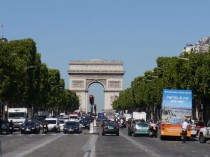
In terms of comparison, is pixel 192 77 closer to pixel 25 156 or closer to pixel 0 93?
pixel 0 93

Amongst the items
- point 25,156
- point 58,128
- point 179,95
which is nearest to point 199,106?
point 58,128

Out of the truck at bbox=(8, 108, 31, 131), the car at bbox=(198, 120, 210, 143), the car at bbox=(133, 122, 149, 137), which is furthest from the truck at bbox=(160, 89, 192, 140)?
the truck at bbox=(8, 108, 31, 131)

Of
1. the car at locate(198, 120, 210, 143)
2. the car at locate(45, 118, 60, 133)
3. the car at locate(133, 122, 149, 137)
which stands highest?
the car at locate(45, 118, 60, 133)

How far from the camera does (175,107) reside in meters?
60.1

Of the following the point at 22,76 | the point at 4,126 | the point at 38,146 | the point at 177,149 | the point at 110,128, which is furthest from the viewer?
the point at 22,76

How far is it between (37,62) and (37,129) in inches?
1432

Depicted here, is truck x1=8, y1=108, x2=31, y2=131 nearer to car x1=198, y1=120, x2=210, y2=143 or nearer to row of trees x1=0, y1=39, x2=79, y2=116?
row of trees x1=0, y1=39, x2=79, y2=116

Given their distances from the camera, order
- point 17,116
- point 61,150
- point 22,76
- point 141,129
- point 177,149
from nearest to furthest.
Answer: point 61,150 < point 177,149 < point 141,129 < point 17,116 < point 22,76

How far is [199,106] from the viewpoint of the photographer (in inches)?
4218

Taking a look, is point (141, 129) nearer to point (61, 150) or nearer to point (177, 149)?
point (177, 149)

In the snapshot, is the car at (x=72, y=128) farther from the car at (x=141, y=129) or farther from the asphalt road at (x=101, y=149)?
the asphalt road at (x=101, y=149)

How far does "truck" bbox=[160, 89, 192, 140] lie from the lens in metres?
60.1

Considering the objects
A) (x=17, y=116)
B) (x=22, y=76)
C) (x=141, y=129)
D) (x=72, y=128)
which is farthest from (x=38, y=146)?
(x=22, y=76)

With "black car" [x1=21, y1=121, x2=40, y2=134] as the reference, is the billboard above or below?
above
